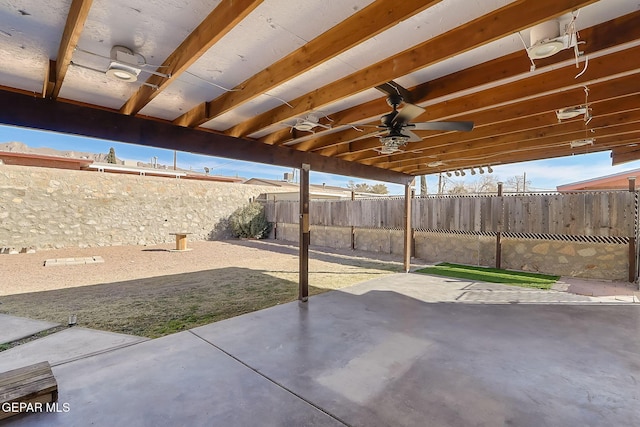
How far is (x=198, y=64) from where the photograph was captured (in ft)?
8.23

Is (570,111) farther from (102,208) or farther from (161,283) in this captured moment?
(102,208)

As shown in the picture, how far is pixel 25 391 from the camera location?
6.55ft

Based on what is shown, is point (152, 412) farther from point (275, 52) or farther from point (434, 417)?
point (275, 52)

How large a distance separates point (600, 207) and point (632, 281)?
4.76 feet

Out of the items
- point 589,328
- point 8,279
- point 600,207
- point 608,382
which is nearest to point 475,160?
point 600,207

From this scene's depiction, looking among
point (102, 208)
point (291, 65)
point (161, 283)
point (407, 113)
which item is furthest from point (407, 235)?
point (102, 208)

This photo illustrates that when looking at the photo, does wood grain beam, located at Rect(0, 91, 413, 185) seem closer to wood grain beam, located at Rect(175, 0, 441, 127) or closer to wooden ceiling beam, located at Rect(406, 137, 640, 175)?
wood grain beam, located at Rect(175, 0, 441, 127)

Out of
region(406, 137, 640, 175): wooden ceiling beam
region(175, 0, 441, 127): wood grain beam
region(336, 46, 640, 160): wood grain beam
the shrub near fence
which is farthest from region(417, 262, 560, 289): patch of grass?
region(175, 0, 441, 127): wood grain beam

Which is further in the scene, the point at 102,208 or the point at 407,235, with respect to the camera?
the point at 102,208

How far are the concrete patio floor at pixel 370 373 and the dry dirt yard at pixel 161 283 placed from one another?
0.74m

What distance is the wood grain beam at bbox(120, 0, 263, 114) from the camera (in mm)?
1655

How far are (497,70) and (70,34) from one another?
3.05m

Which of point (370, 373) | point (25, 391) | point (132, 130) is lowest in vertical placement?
point (370, 373)

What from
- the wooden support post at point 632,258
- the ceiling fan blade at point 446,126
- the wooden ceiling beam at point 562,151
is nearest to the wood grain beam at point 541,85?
the ceiling fan blade at point 446,126
